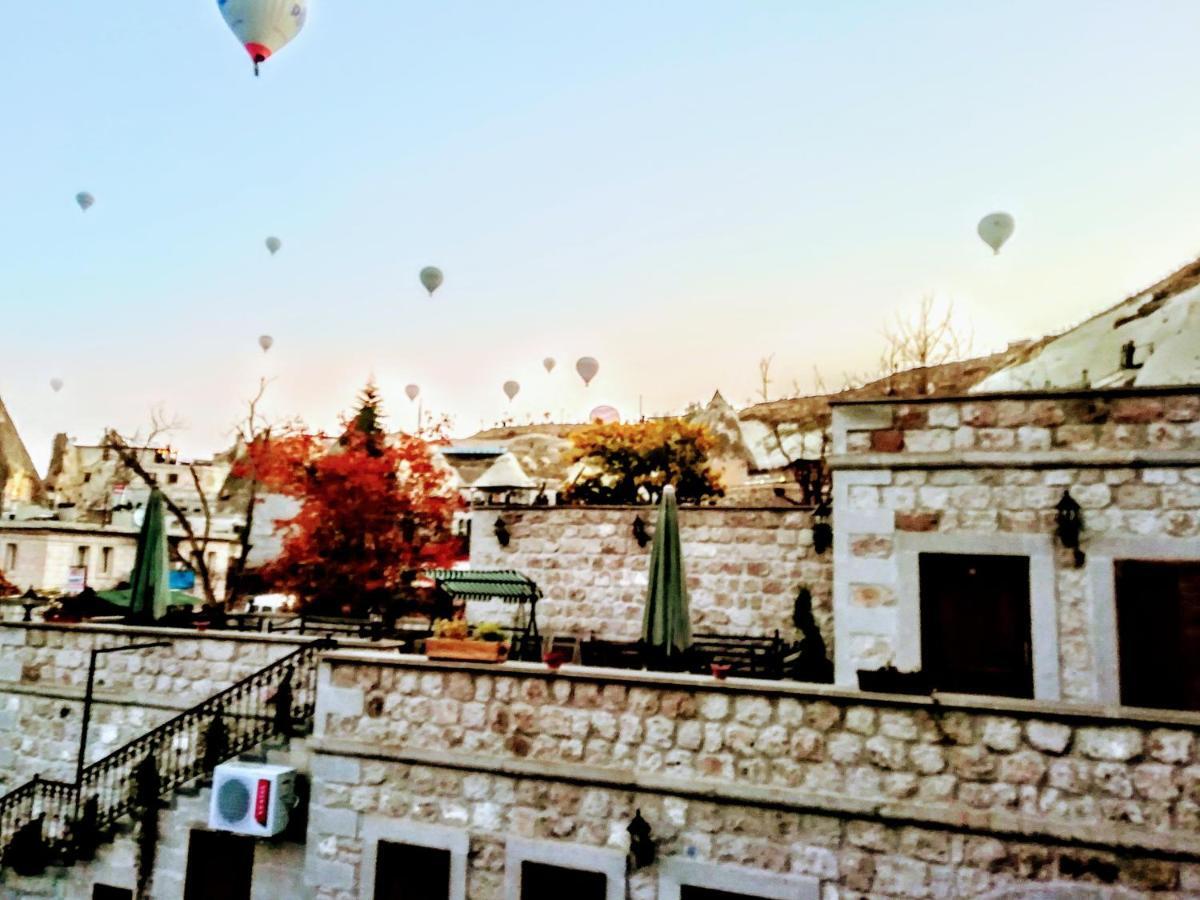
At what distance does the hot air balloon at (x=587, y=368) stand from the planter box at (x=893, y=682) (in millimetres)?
26809

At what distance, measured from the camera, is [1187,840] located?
5770 millimetres

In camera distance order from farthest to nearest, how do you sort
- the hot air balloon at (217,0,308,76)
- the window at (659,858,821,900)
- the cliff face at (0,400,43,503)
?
1. the cliff face at (0,400,43,503)
2. the hot air balloon at (217,0,308,76)
3. the window at (659,858,821,900)

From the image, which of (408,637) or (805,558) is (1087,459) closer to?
(805,558)

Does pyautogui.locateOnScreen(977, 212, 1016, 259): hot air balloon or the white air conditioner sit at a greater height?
pyautogui.locateOnScreen(977, 212, 1016, 259): hot air balloon

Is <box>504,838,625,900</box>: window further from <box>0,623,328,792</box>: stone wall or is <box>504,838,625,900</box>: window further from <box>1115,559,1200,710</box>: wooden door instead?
<box>1115,559,1200,710</box>: wooden door

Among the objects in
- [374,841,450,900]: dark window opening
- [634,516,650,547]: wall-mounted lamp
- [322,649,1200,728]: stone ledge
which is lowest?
[374,841,450,900]: dark window opening

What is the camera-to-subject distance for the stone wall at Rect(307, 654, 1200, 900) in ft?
19.7

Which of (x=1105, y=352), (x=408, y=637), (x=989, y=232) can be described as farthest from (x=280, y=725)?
(x=1105, y=352)

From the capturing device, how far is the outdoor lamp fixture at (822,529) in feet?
42.2

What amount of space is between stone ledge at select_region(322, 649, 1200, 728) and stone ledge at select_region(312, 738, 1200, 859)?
811 mm

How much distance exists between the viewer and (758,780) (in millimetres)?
6953

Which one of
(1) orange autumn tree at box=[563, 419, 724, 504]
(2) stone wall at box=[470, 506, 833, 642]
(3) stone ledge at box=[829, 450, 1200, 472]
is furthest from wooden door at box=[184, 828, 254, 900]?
(1) orange autumn tree at box=[563, 419, 724, 504]

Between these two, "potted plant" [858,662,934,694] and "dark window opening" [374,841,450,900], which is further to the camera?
"dark window opening" [374,841,450,900]

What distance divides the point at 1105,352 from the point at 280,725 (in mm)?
21077
